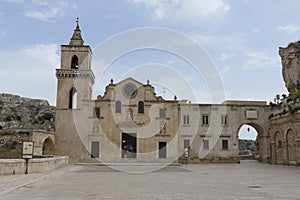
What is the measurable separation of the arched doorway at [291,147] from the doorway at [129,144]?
17.7m

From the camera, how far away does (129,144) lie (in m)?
40.8

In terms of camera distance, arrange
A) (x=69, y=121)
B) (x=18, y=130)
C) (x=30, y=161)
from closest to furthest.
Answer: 1. (x=30, y=161)
2. (x=69, y=121)
3. (x=18, y=130)

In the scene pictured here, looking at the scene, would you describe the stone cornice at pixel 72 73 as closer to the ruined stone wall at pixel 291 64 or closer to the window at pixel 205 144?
the window at pixel 205 144

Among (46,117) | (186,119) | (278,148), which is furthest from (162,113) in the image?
A: (46,117)

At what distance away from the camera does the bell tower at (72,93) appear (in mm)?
37888

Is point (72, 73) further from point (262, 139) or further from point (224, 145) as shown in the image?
point (262, 139)

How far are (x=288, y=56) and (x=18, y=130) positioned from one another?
1600 inches

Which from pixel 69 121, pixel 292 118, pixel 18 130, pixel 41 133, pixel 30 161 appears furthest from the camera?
pixel 18 130

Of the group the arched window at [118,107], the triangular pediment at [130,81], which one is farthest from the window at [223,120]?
the arched window at [118,107]

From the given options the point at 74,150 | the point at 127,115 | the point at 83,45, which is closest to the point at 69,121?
the point at 74,150

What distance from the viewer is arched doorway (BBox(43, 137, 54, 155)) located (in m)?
37.4

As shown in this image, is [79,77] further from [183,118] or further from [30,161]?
[30,161]

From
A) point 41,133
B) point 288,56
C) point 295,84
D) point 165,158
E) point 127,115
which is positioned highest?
→ point 288,56

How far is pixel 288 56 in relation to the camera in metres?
40.0
